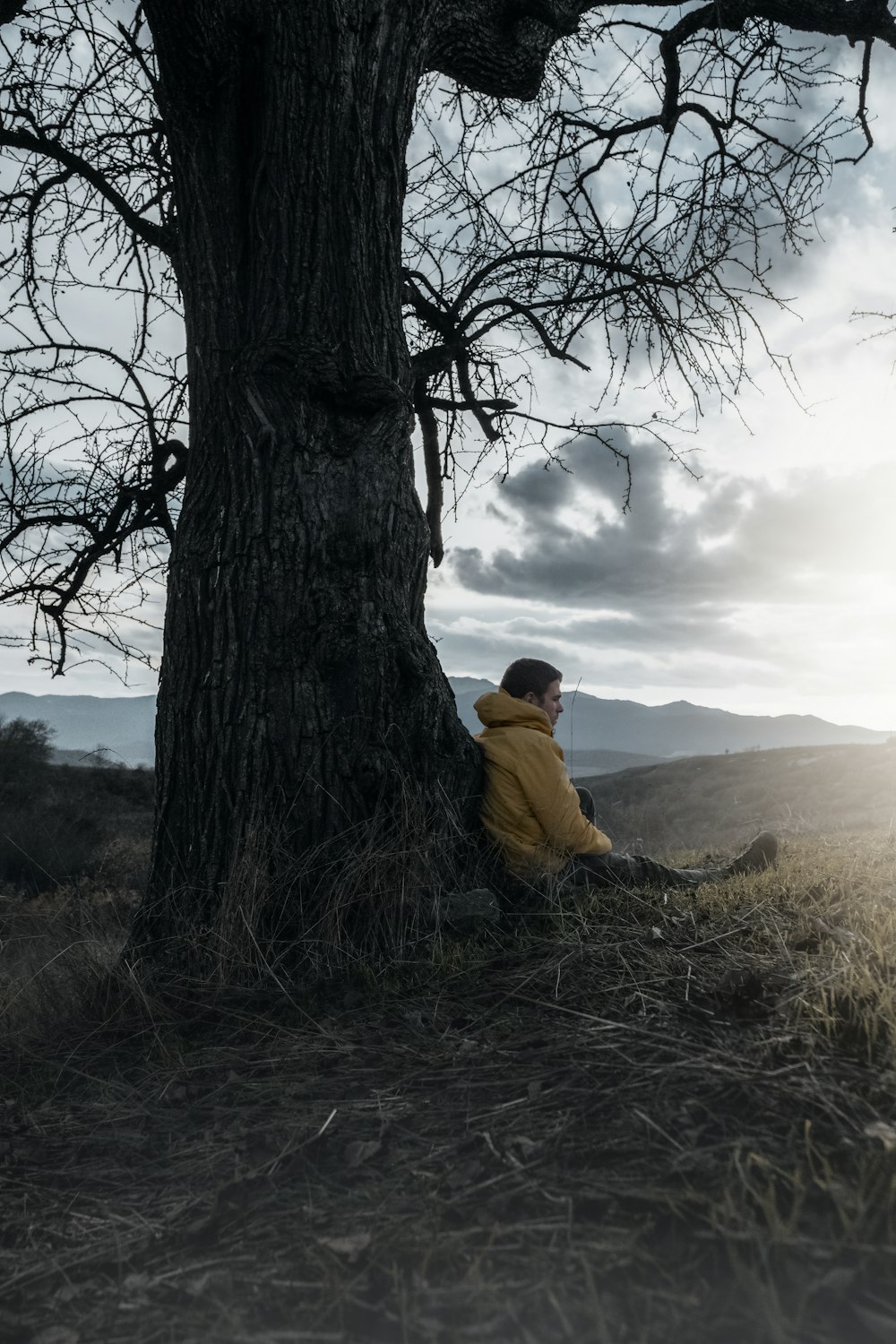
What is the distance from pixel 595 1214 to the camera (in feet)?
5.53

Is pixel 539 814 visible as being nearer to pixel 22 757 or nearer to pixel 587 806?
pixel 587 806

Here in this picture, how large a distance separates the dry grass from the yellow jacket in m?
0.73

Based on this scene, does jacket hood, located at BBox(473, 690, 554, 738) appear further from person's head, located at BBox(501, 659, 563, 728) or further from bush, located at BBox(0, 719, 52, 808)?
bush, located at BBox(0, 719, 52, 808)

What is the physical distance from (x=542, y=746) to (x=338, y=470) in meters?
1.65

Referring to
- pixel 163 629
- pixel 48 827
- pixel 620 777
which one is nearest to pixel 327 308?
pixel 163 629

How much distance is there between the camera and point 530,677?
Result: 15.2 ft

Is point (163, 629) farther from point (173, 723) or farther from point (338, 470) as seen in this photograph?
point (338, 470)

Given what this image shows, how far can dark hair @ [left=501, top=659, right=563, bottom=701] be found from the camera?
4.62m

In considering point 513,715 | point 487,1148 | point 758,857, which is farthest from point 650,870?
point 487,1148

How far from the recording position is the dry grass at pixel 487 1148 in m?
1.52

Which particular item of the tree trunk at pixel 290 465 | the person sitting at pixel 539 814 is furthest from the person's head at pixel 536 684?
the tree trunk at pixel 290 465

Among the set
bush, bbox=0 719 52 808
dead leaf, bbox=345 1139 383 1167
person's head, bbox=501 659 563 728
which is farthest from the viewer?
bush, bbox=0 719 52 808

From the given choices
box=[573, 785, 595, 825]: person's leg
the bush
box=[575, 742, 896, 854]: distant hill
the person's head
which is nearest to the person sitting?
the person's head

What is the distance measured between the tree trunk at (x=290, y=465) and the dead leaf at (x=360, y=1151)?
1.39m
